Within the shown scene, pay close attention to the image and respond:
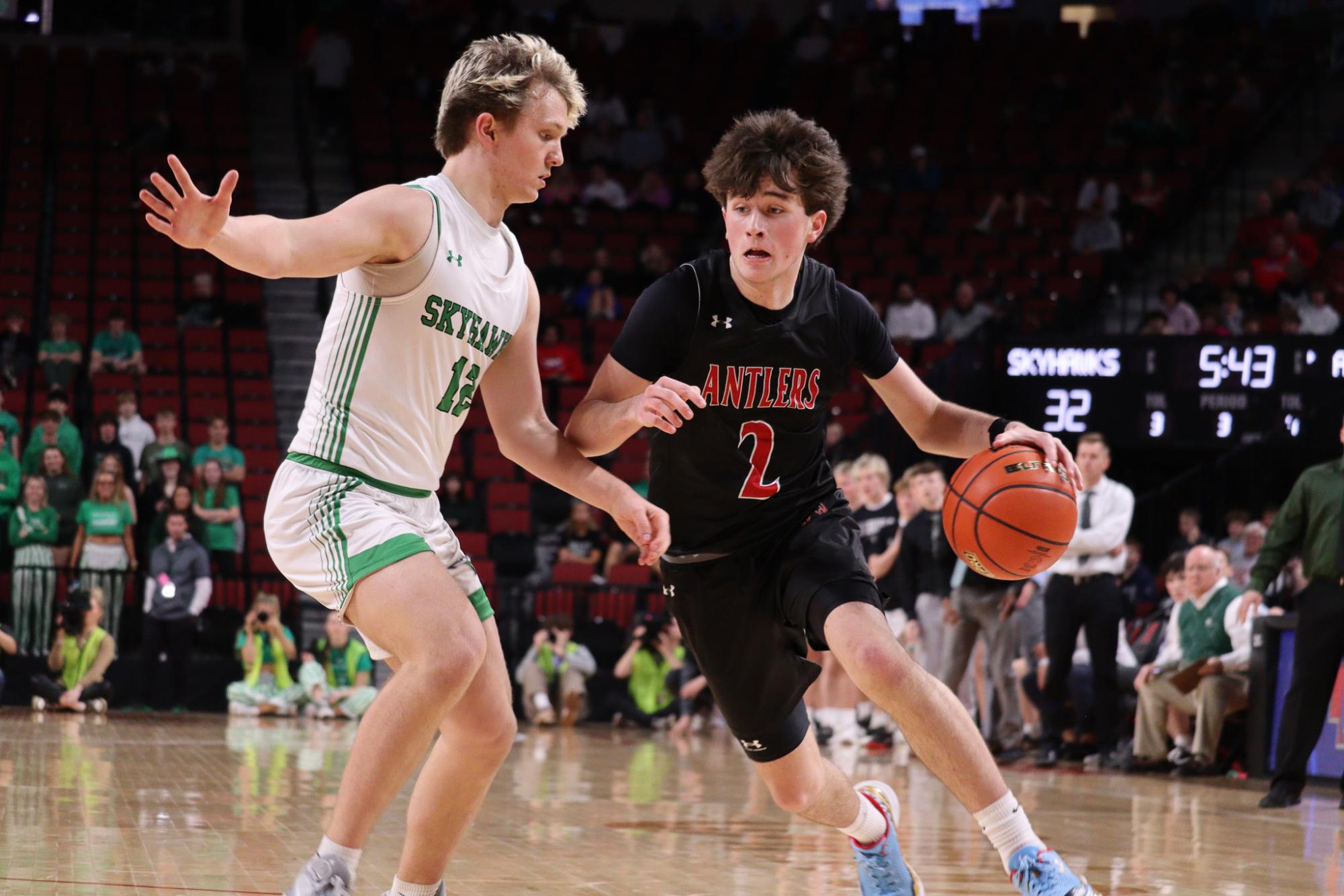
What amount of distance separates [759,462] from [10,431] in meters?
9.86

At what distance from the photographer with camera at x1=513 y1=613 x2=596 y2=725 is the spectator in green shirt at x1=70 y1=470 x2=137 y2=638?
321cm

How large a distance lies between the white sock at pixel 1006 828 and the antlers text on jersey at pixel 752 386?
4.00 feet

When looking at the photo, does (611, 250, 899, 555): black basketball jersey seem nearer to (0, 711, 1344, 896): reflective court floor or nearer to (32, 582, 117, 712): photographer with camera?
(0, 711, 1344, 896): reflective court floor

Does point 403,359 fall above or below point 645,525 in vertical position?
above

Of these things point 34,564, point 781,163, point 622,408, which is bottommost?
point 34,564

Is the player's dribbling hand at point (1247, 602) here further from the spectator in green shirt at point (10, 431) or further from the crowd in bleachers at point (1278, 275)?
the spectator in green shirt at point (10, 431)

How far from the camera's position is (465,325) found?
3775 millimetres

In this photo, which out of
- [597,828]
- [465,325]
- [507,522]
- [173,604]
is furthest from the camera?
[507,522]

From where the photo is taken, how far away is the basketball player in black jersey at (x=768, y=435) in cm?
415

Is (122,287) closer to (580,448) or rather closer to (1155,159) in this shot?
(1155,159)

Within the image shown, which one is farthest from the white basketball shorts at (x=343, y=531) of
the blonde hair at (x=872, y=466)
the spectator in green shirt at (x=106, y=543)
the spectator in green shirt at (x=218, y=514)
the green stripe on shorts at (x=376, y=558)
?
the spectator in green shirt at (x=218, y=514)

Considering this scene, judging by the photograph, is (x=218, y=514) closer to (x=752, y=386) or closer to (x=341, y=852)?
(x=752, y=386)

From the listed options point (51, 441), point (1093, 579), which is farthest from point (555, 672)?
point (1093, 579)

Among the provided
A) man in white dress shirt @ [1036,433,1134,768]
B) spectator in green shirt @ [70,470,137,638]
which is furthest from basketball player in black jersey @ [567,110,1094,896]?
spectator in green shirt @ [70,470,137,638]
